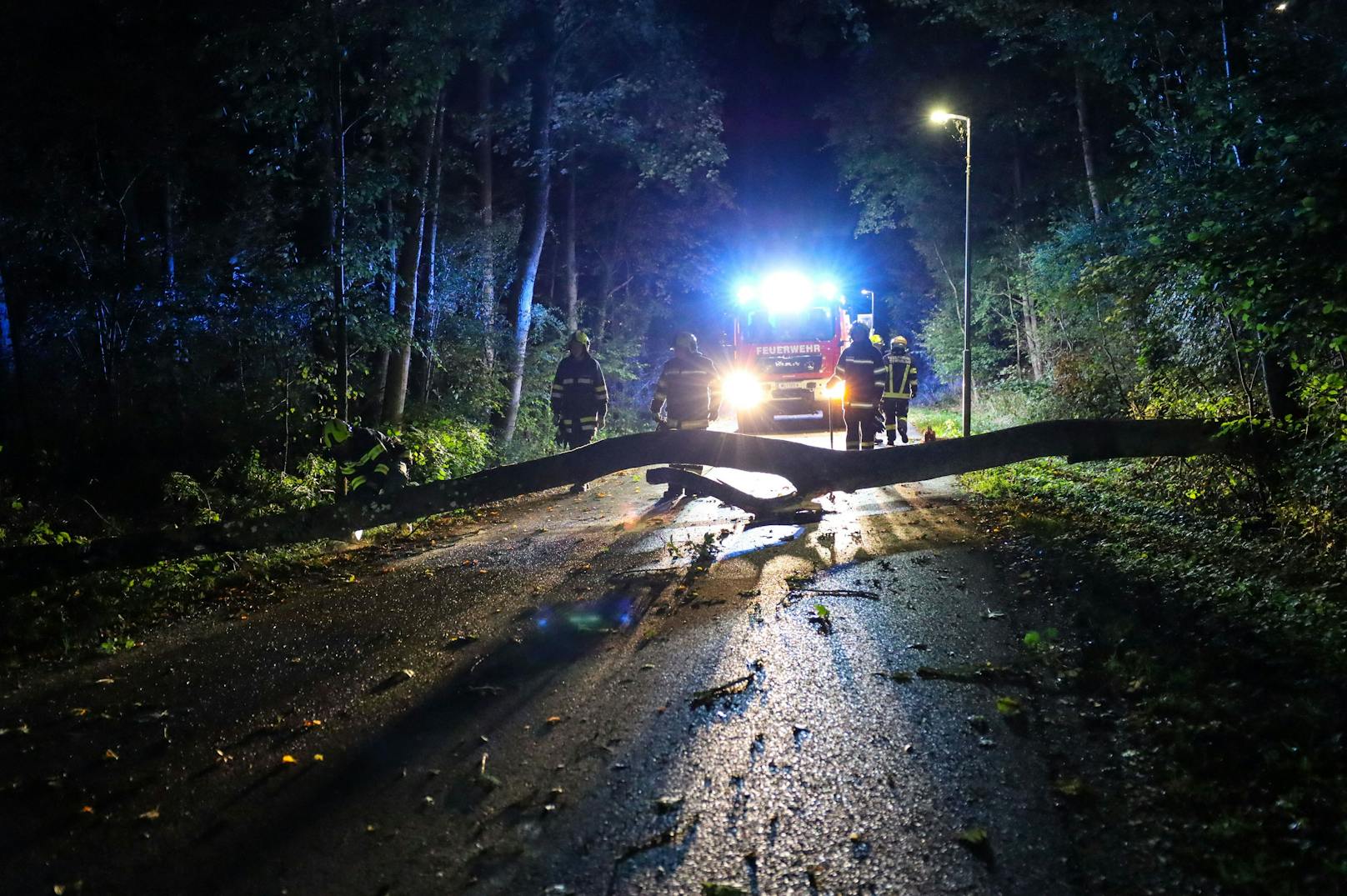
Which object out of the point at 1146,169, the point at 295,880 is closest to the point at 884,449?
the point at 295,880

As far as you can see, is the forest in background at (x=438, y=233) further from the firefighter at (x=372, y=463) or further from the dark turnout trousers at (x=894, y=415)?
the dark turnout trousers at (x=894, y=415)

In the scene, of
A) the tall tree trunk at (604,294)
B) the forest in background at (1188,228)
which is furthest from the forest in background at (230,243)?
the tall tree trunk at (604,294)

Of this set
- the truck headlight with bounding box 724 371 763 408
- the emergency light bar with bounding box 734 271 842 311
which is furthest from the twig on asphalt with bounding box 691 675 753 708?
the emergency light bar with bounding box 734 271 842 311

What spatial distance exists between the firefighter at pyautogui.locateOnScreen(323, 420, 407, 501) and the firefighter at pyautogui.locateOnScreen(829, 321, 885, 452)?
27.0 ft

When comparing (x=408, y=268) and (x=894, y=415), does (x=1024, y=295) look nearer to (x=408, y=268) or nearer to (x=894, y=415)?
(x=894, y=415)

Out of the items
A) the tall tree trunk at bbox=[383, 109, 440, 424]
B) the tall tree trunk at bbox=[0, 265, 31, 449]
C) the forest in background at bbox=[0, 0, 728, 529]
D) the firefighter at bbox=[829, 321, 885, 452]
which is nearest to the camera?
the forest in background at bbox=[0, 0, 728, 529]

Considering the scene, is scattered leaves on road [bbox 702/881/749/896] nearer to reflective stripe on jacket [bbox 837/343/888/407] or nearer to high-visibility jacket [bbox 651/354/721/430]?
high-visibility jacket [bbox 651/354/721/430]

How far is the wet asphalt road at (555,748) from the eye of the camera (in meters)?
3.15

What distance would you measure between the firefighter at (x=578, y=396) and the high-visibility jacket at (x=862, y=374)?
4.01 m

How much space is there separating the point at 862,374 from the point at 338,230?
809 cm

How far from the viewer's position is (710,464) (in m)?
7.27

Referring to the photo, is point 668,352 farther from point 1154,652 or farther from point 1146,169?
point 1154,652

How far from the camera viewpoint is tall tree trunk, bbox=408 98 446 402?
15.6m

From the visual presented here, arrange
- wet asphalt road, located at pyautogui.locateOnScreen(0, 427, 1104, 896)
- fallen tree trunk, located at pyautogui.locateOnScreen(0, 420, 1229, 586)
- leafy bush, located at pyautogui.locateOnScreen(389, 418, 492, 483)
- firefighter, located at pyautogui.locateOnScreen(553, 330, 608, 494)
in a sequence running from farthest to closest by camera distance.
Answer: leafy bush, located at pyautogui.locateOnScreen(389, 418, 492, 483) → firefighter, located at pyautogui.locateOnScreen(553, 330, 608, 494) → fallen tree trunk, located at pyautogui.locateOnScreen(0, 420, 1229, 586) → wet asphalt road, located at pyautogui.locateOnScreen(0, 427, 1104, 896)
